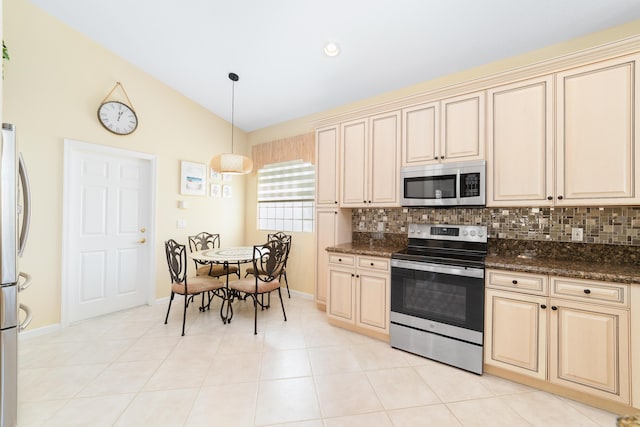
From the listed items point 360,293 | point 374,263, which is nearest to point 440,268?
point 374,263

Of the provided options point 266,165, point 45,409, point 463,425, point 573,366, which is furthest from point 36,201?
point 573,366

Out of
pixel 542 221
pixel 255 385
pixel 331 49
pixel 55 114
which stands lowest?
pixel 255 385

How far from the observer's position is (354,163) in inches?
126

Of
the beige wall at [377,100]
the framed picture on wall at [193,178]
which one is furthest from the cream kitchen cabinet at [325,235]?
the framed picture on wall at [193,178]

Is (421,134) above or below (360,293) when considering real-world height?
above

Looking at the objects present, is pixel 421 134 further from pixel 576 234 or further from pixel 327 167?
pixel 576 234

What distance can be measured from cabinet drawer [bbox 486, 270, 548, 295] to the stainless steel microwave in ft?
2.04

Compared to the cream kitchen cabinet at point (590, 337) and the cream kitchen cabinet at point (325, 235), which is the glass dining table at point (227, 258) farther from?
the cream kitchen cabinet at point (590, 337)

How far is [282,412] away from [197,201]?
129 inches

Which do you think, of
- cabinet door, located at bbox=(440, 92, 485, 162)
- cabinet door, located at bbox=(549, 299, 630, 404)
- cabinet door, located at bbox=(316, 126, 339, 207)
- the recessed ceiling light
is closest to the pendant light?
cabinet door, located at bbox=(316, 126, 339, 207)

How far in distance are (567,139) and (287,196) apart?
3388mm

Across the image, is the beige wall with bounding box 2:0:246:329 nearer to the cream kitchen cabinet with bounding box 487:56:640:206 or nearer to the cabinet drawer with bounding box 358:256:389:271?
the cabinet drawer with bounding box 358:256:389:271

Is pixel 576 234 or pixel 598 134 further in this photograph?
pixel 576 234

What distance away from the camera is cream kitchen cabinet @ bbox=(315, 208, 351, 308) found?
3.38 m
